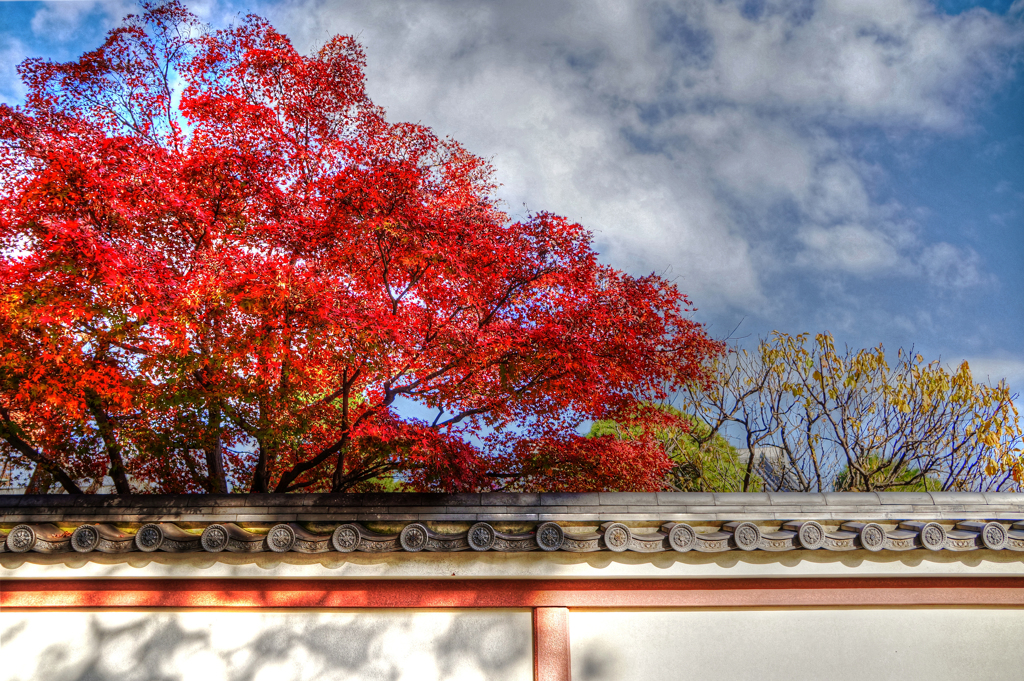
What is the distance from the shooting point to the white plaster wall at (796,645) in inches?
270

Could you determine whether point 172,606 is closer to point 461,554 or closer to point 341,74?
point 461,554

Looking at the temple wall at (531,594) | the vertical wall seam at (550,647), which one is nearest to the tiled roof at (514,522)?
the temple wall at (531,594)

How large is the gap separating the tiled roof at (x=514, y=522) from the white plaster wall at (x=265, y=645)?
909 mm

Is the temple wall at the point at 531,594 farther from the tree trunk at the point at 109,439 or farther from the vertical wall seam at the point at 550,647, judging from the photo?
the tree trunk at the point at 109,439

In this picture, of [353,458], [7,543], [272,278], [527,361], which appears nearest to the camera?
[7,543]

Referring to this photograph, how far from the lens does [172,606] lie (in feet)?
22.5

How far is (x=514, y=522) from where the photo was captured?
6844 millimetres

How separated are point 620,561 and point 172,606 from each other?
15.9 ft

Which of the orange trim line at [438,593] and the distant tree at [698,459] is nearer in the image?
the orange trim line at [438,593]

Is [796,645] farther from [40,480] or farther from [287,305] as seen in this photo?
[40,480]

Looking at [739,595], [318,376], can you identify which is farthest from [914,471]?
[318,376]

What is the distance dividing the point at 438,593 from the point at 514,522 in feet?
3.72

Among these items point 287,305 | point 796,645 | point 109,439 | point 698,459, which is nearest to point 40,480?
point 109,439

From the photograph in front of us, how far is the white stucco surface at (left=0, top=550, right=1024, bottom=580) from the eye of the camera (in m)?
6.74
